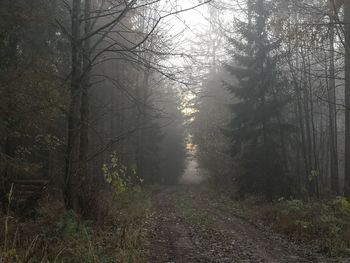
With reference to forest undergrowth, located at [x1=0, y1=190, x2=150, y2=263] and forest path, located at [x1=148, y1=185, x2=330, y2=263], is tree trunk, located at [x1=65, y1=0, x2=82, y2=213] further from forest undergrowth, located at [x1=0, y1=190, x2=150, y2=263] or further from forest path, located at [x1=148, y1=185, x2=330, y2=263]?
forest path, located at [x1=148, y1=185, x2=330, y2=263]

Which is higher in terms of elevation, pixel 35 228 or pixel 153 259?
pixel 35 228

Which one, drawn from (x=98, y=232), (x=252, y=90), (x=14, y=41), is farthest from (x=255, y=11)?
(x=98, y=232)

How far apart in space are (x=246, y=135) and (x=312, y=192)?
459 cm

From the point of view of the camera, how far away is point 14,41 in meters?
12.6

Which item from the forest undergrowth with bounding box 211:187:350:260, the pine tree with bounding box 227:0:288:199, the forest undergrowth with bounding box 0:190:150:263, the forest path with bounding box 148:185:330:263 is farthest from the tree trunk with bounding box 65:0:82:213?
the pine tree with bounding box 227:0:288:199

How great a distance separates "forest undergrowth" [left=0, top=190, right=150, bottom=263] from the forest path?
0.75 meters

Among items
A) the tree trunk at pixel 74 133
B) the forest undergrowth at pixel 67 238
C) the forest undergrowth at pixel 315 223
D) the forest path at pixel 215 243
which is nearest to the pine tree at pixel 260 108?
the forest undergrowth at pixel 315 223

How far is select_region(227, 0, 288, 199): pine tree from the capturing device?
18.7 meters

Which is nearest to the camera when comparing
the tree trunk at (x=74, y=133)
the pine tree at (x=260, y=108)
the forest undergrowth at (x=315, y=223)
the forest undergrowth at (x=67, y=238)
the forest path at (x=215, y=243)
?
the forest undergrowth at (x=67, y=238)

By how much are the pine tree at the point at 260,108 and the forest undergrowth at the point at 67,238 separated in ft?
32.5

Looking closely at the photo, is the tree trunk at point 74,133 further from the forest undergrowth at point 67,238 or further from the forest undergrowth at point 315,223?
the forest undergrowth at point 315,223

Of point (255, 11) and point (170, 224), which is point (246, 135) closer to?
point (255, 11)

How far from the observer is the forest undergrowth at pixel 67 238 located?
616 centimetres

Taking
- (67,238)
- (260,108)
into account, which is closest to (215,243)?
(67,238)
